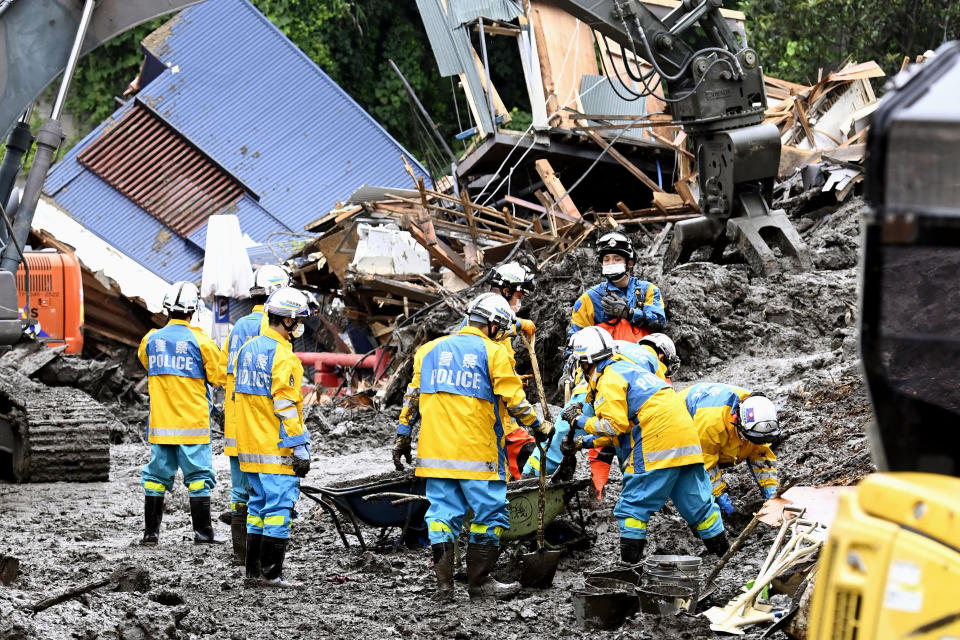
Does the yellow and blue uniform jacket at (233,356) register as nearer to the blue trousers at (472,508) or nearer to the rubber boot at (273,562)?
the rubber boot at (273,562)

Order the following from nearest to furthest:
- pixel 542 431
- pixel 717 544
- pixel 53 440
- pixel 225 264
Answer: pixel 717 544 < pixel 542 431 < pixel 53 440 < pixel 225 264

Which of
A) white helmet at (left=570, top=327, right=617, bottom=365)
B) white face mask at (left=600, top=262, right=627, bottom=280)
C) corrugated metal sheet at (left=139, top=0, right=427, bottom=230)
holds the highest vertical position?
corrugated metal sheet at (left=139, top=0, right=427, bottom=230)

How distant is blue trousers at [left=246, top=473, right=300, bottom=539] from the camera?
7.55 meters

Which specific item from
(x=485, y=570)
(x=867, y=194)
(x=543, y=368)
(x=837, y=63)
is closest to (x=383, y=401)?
(x=543, y=368)

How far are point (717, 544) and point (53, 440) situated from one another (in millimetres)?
6996

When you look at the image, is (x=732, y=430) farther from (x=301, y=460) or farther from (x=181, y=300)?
(x=181, y=300)

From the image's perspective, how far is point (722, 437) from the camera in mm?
7695

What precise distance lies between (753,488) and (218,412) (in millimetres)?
8204

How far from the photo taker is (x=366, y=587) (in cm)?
758

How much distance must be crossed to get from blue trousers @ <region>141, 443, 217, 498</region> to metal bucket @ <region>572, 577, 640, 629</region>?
145 inches

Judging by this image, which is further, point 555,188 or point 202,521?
point 555,188

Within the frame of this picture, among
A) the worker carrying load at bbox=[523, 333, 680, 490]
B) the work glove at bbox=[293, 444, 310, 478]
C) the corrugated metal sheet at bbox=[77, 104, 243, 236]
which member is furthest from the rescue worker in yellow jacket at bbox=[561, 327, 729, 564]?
the corrugated metal sheet at bbox=[77, 104, 243, 236]

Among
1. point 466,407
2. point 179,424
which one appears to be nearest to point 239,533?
point 179,424

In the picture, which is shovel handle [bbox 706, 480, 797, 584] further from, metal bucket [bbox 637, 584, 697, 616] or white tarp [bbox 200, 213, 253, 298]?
white tarp [bbox 200, 213, 253, 298]
